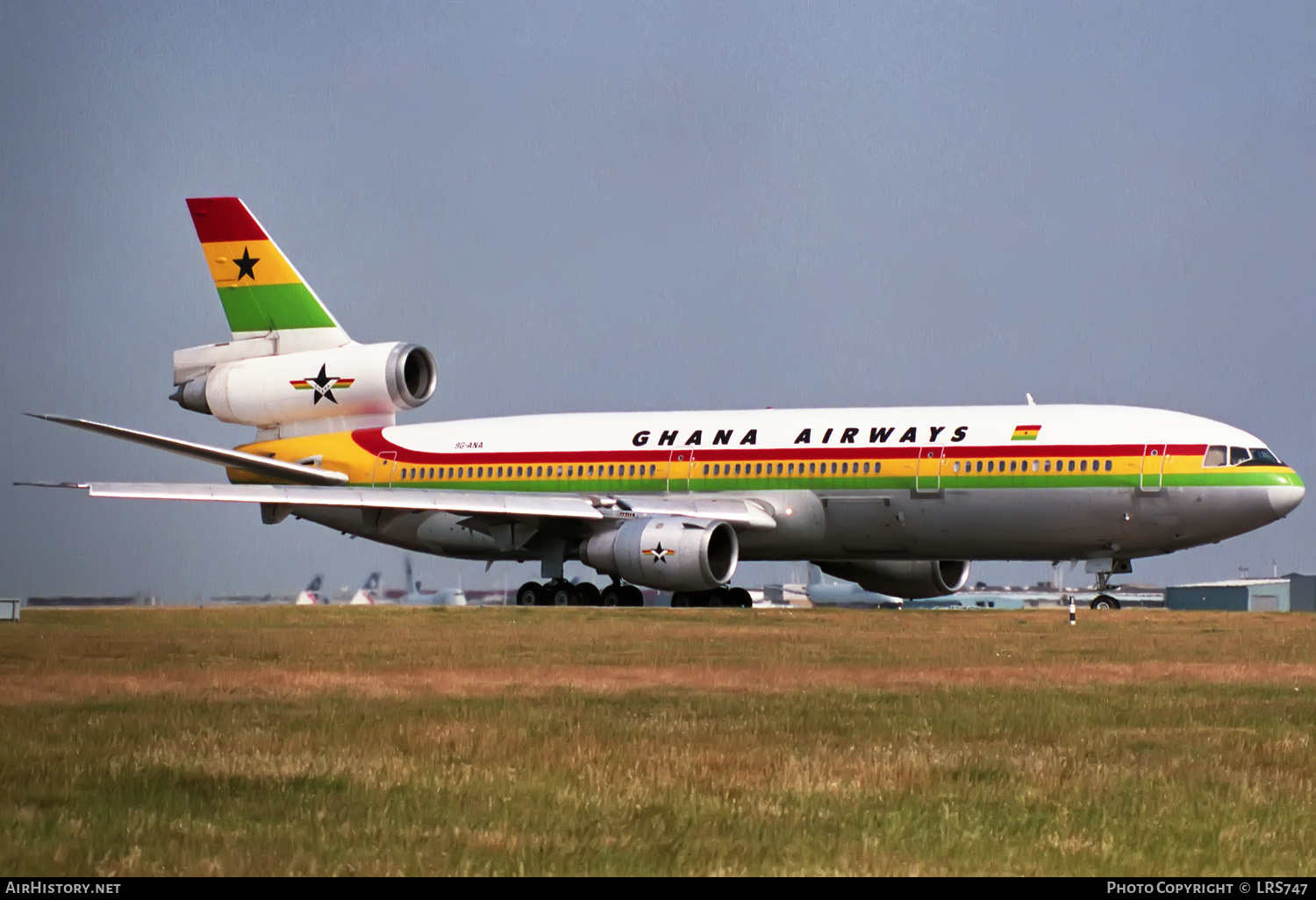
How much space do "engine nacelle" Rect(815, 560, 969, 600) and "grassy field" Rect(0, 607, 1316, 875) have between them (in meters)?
21.7

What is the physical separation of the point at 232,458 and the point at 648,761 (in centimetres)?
3173

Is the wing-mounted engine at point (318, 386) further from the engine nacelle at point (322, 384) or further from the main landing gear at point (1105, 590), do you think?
the main landing gear at point (1105, 590)

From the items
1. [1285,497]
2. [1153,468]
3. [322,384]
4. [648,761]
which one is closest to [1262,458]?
[1285,497]

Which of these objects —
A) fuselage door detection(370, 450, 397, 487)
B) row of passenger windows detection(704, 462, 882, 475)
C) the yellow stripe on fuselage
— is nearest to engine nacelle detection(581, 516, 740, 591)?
row of passenger windows detection(704, 462, 882, 475)

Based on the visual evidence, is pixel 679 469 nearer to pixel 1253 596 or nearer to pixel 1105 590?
pixel 1105 590

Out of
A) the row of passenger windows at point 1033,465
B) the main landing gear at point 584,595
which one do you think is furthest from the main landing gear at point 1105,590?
the main landing gear at point 584,595

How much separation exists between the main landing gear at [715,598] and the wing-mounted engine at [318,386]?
871cm

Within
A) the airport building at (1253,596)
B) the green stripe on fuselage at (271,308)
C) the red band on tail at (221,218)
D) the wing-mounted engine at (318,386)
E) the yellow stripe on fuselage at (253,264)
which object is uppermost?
the red band on tail at (221,218)

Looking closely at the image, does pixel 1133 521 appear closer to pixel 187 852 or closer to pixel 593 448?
pixel 593 448

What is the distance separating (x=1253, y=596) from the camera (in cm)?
7981

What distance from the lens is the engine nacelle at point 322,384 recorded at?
1668 inches

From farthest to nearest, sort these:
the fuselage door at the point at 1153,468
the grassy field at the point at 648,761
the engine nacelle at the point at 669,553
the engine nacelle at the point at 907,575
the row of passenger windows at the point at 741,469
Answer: the engine nacelle at the point at 907,575 < the row of passenger windows at the point at 741,469 < the engine nacelle at the point at 669,553 < the fuselage door at the point at 1153,468 < the grassy field at the point at 648,761

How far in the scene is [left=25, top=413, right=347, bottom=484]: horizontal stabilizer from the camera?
1444 inches

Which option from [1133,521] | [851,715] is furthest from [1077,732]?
[1133,521]
